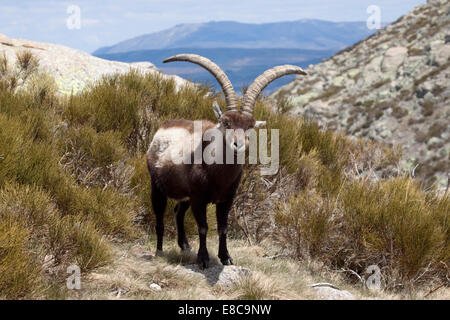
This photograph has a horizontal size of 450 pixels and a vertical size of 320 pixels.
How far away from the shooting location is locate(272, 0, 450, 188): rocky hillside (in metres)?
30.4

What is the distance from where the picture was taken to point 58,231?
407 cm

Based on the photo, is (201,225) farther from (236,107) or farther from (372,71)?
(372,71)

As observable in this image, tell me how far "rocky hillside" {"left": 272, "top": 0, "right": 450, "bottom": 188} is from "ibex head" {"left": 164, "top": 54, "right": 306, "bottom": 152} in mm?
18411

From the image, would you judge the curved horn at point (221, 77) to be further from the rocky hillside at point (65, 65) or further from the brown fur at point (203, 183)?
the rocky hillside at point (65, 65)

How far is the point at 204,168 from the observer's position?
174 inches

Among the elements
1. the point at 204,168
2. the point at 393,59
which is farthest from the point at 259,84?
the point at 393,59

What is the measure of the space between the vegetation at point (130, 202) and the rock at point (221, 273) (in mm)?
279

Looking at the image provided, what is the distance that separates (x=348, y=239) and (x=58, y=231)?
3.57 m

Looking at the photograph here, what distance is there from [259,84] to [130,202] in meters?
2.39

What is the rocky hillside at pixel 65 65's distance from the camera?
10.3 m

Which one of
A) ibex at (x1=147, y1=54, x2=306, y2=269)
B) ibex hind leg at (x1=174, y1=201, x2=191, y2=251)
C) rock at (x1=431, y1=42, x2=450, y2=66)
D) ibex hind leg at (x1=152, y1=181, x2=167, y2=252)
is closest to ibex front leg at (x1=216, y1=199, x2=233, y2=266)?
ibex at (x1=147, y1=54, x2=306, y2=269)

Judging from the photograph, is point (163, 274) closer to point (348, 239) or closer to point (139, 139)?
point (348, 239)

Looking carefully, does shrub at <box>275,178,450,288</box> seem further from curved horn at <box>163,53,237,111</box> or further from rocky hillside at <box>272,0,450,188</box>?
rocky hillside at <box>272,0,450,188</box>
